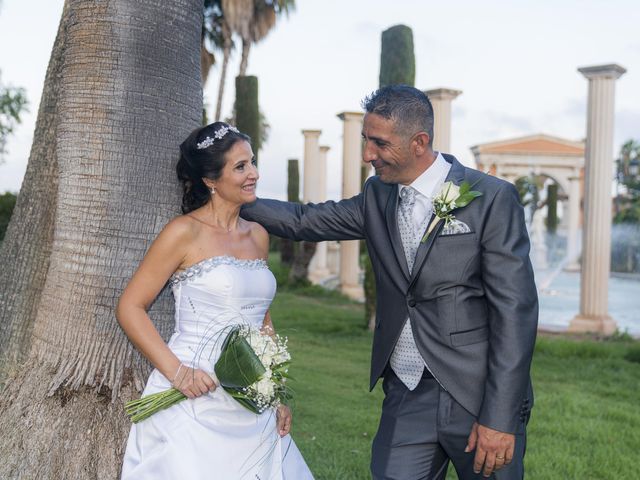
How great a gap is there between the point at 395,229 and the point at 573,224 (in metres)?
42.0

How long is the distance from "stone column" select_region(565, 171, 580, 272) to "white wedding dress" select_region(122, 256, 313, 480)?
4042 centimetres

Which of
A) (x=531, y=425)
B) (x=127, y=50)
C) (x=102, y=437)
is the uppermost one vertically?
(x=127, y=50)

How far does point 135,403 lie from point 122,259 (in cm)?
68

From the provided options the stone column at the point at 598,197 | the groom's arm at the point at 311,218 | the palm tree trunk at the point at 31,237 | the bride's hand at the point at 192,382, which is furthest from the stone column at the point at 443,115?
the bride's hand at the point at 192,382

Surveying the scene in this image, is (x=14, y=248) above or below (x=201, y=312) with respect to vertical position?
above

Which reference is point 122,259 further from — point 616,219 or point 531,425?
point 616,219

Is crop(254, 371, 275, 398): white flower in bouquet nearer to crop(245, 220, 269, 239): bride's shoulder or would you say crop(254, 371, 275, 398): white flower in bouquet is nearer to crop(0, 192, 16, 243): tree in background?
crop(245, 220, 269, 239): bride's shoulder

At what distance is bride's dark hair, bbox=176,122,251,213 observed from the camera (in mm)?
3689

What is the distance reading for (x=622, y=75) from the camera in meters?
15.4

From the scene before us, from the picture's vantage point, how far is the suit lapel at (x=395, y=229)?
348 centimetres

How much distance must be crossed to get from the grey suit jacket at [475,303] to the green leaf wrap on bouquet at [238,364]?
2.06 feet

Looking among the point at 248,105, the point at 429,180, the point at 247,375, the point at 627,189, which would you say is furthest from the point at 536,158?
the point at 247,375

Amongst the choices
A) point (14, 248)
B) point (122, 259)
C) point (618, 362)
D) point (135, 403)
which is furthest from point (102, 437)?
point (618, 362)

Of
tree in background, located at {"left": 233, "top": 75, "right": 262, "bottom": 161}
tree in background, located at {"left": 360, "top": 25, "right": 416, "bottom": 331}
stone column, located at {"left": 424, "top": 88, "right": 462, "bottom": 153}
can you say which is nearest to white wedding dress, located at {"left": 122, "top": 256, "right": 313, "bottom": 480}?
tree in background, located at {"left": 360, "top": 25, "right": 416, "bottom": 331}
